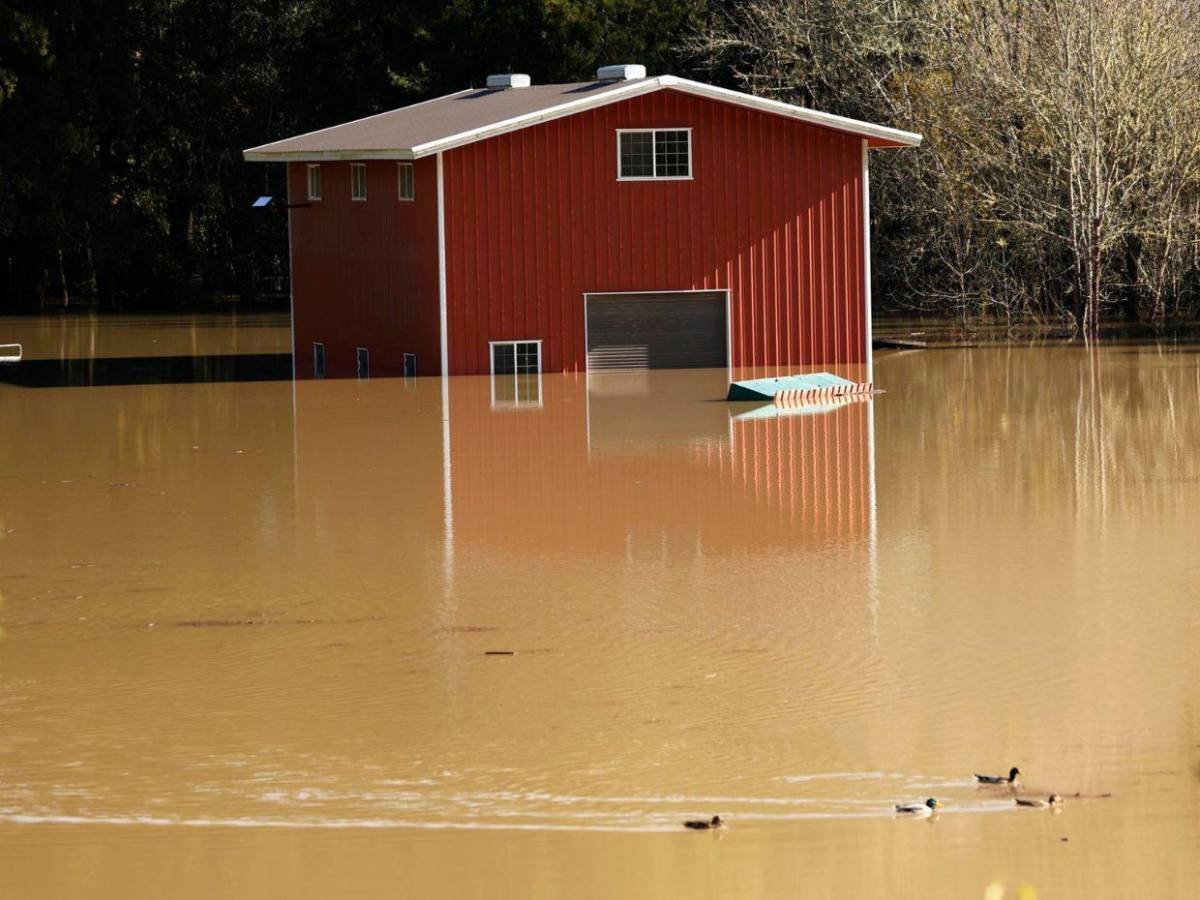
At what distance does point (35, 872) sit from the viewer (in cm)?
823

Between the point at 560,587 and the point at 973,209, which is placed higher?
the point at 973,209

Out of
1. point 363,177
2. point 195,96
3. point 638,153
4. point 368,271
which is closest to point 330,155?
point 363,177

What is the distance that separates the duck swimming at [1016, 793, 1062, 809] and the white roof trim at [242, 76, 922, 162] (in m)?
22.3

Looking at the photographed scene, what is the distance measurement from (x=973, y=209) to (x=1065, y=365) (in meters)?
7.94

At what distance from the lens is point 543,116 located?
101 feet

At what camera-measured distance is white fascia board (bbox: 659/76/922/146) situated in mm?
30938

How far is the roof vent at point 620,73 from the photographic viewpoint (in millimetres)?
33625

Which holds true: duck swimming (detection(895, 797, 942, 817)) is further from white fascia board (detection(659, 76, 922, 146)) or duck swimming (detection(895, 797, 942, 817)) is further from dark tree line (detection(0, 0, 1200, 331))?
dark tree line (detection(0, 0, 1200, 331))

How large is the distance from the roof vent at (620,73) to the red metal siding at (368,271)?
4.41 m

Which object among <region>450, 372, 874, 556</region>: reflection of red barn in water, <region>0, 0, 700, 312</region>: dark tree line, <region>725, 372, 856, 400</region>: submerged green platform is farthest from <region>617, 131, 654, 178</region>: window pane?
<region>0, 0, 700, 312</region>: dark tree line

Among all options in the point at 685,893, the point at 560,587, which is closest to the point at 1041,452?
the point at 560,587

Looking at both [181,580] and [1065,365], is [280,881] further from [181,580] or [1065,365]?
[1065,365]

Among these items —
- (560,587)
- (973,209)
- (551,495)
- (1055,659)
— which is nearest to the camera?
(1055,659)

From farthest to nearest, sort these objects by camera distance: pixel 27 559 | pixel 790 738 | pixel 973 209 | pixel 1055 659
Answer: pixel 973 209 → pixel 27 559 → pixel 1055 659 → pixel 790 738
